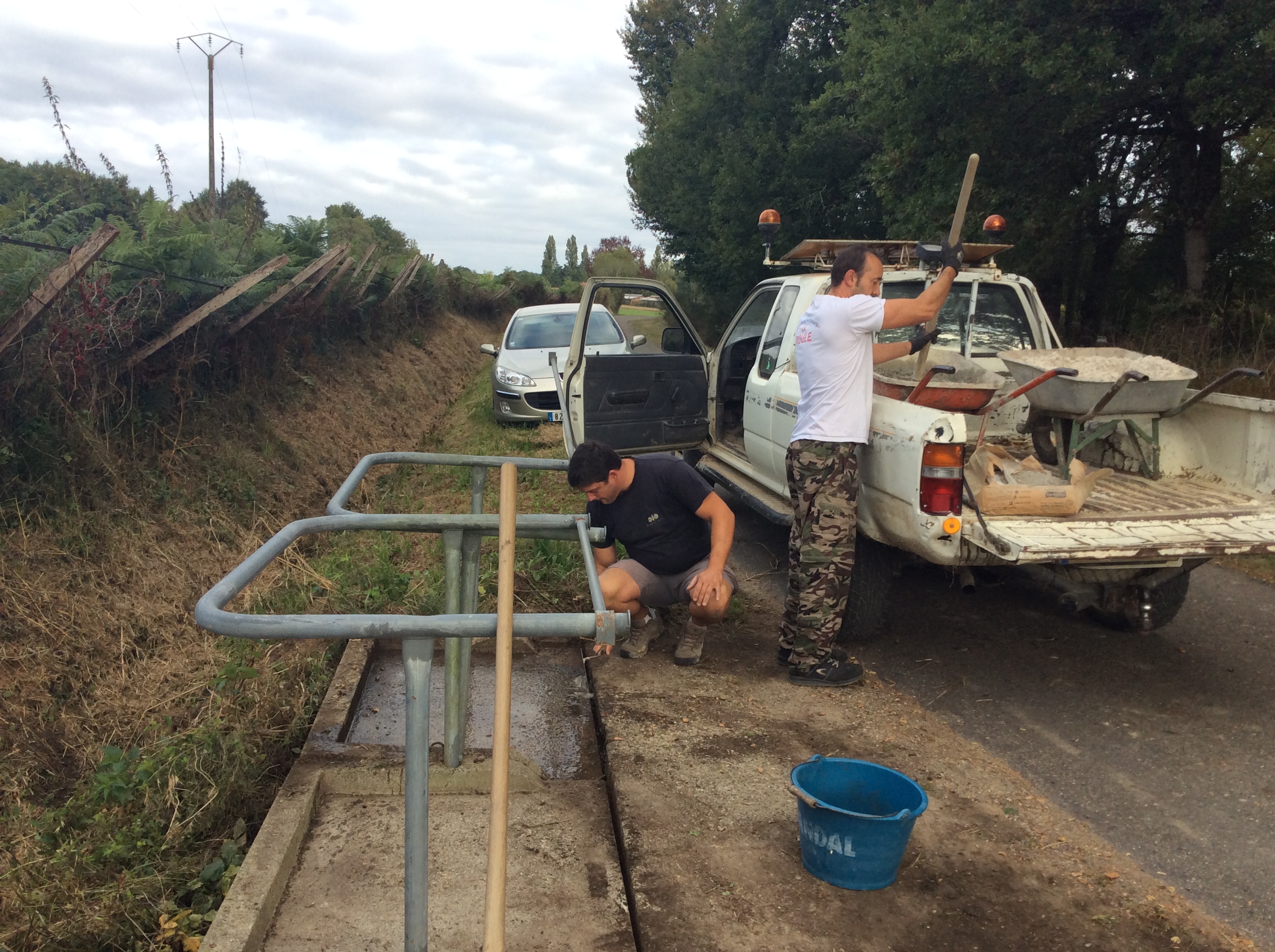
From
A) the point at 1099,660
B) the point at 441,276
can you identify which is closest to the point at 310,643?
the point at 1099,660

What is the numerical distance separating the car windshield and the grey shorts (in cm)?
759

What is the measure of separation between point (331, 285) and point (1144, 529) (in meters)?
10.1

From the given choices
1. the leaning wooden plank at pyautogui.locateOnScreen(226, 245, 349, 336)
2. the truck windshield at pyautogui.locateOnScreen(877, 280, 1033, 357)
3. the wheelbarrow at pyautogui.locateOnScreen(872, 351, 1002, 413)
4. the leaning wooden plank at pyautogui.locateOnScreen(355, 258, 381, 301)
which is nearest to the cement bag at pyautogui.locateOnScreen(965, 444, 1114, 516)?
the wheelbarrow at pyautogui.locateOnScreen(872, 351, 1002, 413)

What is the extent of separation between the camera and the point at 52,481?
6.03 meters

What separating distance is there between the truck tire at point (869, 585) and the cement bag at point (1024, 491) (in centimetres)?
63

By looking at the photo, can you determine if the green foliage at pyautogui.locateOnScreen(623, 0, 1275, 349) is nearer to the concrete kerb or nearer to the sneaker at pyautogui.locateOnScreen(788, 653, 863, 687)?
the sneaker at pyautogui.locateOnScreen(788, 653, 863, 687)

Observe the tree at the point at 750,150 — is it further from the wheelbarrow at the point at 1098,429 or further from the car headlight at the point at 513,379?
the wheelbarrow at the point at 1098,429

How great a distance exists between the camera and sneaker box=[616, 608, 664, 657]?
194 inches

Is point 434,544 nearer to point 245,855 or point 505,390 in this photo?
point 245,855

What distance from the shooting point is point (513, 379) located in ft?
38.6

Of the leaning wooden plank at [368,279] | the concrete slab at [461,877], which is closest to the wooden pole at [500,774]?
the concrete slab at [461,877]

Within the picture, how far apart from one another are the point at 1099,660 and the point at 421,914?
4.08 meters

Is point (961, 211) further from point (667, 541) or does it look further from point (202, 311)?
point (202, 311)

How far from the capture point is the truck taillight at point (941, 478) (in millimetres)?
4047
